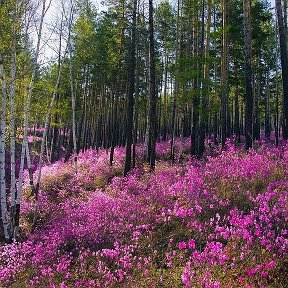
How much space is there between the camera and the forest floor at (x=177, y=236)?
6.56 meters

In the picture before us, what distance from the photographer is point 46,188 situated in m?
19.6

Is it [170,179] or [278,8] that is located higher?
[278,8]

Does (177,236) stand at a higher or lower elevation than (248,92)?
lower

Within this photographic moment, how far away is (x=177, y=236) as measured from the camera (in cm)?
846

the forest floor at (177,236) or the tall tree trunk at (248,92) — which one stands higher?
the tall tree trunk at (248,92)

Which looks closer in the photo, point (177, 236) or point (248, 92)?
point (177, 236)

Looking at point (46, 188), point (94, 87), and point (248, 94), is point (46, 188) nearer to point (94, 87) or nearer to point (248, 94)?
point (248, 94)

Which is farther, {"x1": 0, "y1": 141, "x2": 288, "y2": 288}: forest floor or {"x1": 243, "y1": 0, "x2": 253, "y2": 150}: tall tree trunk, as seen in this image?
{"x1": 243, "y1": 0, "x2": 253, "y2": 150}: tall tree trunk

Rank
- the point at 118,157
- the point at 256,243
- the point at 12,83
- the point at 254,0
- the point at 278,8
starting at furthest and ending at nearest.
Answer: the point at 254,0 < the point at 118,157 < the point at 278,8 < the point at 12,83 < the point at 256,243

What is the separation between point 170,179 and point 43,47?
7.06 meters

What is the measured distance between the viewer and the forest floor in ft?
21.5

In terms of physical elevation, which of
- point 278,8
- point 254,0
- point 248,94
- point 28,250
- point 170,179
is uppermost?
point 254,0

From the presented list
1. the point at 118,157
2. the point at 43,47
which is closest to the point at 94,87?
the point at 118,157

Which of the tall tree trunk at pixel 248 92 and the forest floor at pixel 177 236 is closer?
the forest floor at pixel 177 236
